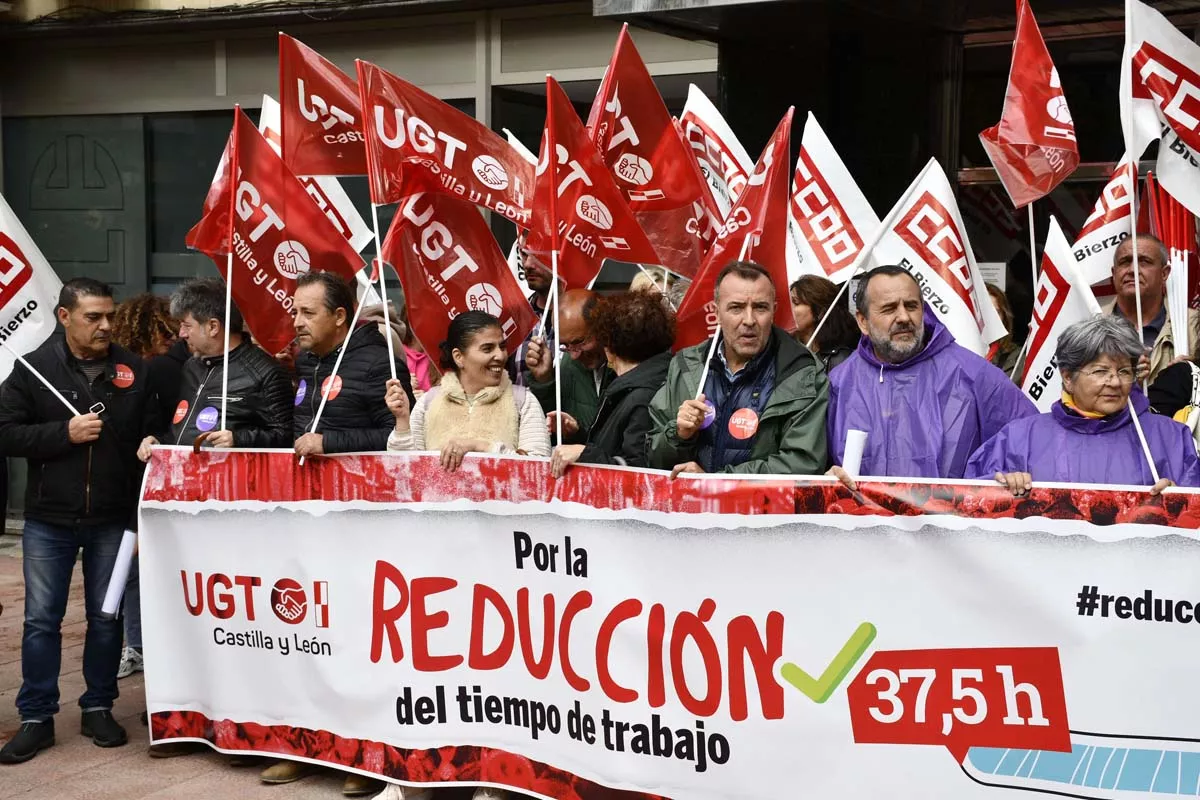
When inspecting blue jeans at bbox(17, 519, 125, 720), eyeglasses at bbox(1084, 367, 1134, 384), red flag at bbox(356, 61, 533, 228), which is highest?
red flag at bbox(356, 61, 533, 228)

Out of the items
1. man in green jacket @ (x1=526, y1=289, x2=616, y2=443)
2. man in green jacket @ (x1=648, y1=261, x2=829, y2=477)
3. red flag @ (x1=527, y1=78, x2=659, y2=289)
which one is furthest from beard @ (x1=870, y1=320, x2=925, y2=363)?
man in green jacket @ (x1=526, y1=289, x2=616, y2=443)

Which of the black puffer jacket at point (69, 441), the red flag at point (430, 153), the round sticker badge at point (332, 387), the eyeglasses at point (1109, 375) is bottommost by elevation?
the black puffer jacket at point (69, 441)

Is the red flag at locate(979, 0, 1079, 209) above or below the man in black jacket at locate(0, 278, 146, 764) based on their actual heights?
above

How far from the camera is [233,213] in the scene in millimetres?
6555

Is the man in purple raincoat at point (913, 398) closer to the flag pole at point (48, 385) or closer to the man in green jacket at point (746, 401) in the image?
the man in green jacket at point (746, 401)

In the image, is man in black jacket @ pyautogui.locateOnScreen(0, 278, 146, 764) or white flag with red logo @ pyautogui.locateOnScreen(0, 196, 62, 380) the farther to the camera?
white flag with red logo @ pyautogui.locateOnScreen(0, 196, 62, 380)

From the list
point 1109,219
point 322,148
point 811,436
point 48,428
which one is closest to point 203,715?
point 48,428

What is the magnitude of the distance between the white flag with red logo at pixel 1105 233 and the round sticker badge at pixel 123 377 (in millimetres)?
4181

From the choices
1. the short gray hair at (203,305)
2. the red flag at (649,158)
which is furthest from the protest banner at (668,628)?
the red flag at (649,158)

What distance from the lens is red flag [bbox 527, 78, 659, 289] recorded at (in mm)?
6031

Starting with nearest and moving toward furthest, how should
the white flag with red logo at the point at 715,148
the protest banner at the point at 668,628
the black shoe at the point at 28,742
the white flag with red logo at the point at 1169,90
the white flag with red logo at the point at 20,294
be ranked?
the protest banner at the point at 668,628
the white flag with red logo at the point at 1169,90
the black shoe at the point at 28,742
the white flag with red logo at the point at 20,294
the white flag with red logo at the point at 715,148

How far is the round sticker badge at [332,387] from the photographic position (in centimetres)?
619

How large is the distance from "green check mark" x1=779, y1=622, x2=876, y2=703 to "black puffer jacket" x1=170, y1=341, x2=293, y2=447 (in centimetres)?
266

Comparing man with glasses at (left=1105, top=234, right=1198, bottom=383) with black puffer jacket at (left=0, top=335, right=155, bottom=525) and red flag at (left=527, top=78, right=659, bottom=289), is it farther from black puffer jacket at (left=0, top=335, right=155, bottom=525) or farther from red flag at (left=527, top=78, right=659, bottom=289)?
black puffer jacket at (left=0, top=335, right=155, bottom=525)
